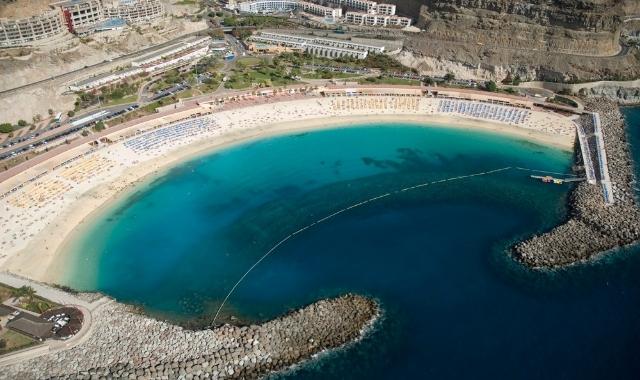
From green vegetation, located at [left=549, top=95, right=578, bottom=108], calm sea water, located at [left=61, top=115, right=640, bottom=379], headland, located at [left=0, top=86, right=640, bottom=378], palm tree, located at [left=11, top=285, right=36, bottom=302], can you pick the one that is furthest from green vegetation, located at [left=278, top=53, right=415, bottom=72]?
palm tree, located at [left=11, top=285, right=36, bottom=302]

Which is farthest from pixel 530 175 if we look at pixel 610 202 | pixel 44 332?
pixel 44 332

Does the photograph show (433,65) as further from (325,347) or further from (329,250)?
(325,347)

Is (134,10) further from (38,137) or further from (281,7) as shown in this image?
(281,7)

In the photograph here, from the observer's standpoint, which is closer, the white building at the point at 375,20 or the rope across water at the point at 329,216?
the rope across water at the point at 329,216

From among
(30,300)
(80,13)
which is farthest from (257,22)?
(30,300)

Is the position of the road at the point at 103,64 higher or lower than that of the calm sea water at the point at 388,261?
higher

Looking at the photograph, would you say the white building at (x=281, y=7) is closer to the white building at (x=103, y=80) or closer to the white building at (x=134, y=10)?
the white building at (x=134, y=10)

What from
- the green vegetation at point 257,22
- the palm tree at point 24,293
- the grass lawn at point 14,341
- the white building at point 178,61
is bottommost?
the grass lawn at point 14,341

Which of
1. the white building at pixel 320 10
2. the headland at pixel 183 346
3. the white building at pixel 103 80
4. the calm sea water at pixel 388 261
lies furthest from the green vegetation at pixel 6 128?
the white building at pixel 320 10
